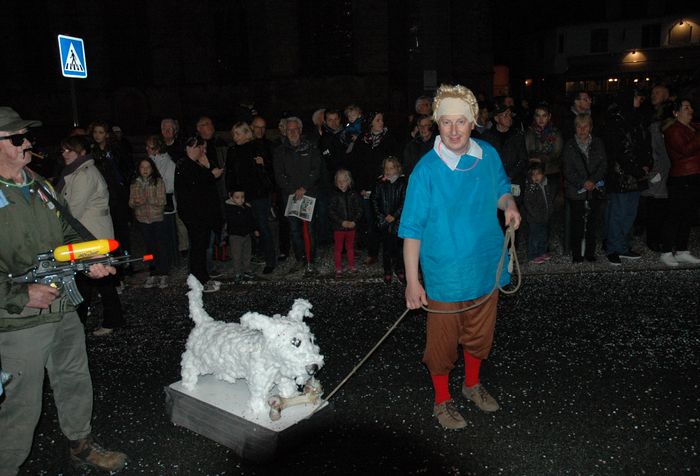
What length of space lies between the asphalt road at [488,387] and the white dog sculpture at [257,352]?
463mm

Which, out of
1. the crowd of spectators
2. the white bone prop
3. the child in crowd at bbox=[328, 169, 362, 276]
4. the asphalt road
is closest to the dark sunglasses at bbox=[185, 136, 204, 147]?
the crowd of spectators

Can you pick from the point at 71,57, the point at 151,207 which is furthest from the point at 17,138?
the point at 71,57

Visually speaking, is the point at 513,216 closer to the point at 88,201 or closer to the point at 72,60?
the point at 88,201

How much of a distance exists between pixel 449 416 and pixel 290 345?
144 centimetres

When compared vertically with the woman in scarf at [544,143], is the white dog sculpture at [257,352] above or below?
below

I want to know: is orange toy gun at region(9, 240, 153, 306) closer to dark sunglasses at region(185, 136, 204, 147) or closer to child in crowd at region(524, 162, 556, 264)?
dark sunglasses at region(185, 136, 204, 147)

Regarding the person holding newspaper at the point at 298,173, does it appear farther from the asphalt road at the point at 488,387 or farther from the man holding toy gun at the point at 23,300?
the man holding toy gun at the point at 23,300

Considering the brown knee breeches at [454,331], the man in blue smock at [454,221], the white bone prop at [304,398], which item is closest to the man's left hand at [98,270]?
the white bone prop at [304,398]

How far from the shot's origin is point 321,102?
65.7 ft

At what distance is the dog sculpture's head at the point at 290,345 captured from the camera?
3711mm

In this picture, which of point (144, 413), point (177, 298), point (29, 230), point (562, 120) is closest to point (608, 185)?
point (177, 298)

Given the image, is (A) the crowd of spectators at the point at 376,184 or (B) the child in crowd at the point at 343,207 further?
(B) the child in crowd at the point at 343,207

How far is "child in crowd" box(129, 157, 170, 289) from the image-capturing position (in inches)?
308

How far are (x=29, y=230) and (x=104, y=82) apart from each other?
2086 centimetres
